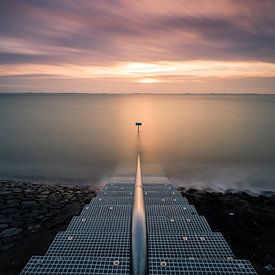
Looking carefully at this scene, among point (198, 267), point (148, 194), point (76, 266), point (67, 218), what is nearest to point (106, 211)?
point (67, 218)

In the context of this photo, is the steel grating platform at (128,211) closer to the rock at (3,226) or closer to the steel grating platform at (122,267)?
the rock at (3,226)

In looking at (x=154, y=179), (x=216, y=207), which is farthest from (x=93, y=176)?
(x=216, y=207)

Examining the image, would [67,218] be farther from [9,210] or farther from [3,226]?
[9,210]

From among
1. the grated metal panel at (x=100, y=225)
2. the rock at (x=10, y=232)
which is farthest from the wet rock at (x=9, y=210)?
the grated metal panel at (x=100, y=225)

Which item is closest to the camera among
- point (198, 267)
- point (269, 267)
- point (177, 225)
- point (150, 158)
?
point (198, 267)

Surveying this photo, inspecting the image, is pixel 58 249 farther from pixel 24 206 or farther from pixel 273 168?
pixel 273 168

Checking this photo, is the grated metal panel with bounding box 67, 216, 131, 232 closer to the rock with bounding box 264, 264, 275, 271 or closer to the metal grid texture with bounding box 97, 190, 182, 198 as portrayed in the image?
the metal grid texture with bounding box 97, 190, 182, 198
